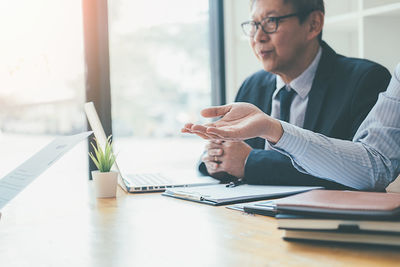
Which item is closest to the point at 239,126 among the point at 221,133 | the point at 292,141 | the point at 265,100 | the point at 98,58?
the point at 221,133

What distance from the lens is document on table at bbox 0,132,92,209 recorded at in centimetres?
90

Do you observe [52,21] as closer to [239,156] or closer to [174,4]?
[174,4]

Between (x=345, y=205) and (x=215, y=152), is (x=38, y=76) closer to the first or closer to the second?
(x=215, y=152)


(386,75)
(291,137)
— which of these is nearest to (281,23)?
(386,75)

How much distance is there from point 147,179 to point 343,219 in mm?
982

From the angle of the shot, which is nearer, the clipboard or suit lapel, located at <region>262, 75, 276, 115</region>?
the clipboard

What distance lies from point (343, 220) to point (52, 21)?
70.3 inches

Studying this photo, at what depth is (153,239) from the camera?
833mm

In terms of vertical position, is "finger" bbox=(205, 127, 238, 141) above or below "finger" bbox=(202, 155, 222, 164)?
above

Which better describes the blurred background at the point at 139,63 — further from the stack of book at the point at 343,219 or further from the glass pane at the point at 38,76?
the stack of book at the point at 343,219

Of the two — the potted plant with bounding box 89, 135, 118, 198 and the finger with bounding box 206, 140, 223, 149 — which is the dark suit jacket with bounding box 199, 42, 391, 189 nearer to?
the finger with bounding box 206, 140, 223, 149

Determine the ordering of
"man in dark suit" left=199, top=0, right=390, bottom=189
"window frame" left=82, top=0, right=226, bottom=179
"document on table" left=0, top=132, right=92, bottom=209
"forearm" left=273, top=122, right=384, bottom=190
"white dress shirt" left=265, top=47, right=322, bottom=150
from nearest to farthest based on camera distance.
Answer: "document on table" left=0, top=132, right=92, bottom=209 → "forearm" left=273, top=122, right=384, bottom=190 → "man in dark suit" left=199, top=0, right=390, bottom=189 → "white dress shirt" left=265, top=47, right=322, bottom=150 → "window frame" left=82, top=0, right=226, bottom=179

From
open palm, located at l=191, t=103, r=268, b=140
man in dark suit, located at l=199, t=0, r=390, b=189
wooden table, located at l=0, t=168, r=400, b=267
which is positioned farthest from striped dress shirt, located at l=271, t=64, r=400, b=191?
wooden table, located at l=0, t=168, r=400, b=267

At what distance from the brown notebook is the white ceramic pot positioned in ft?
2.29
